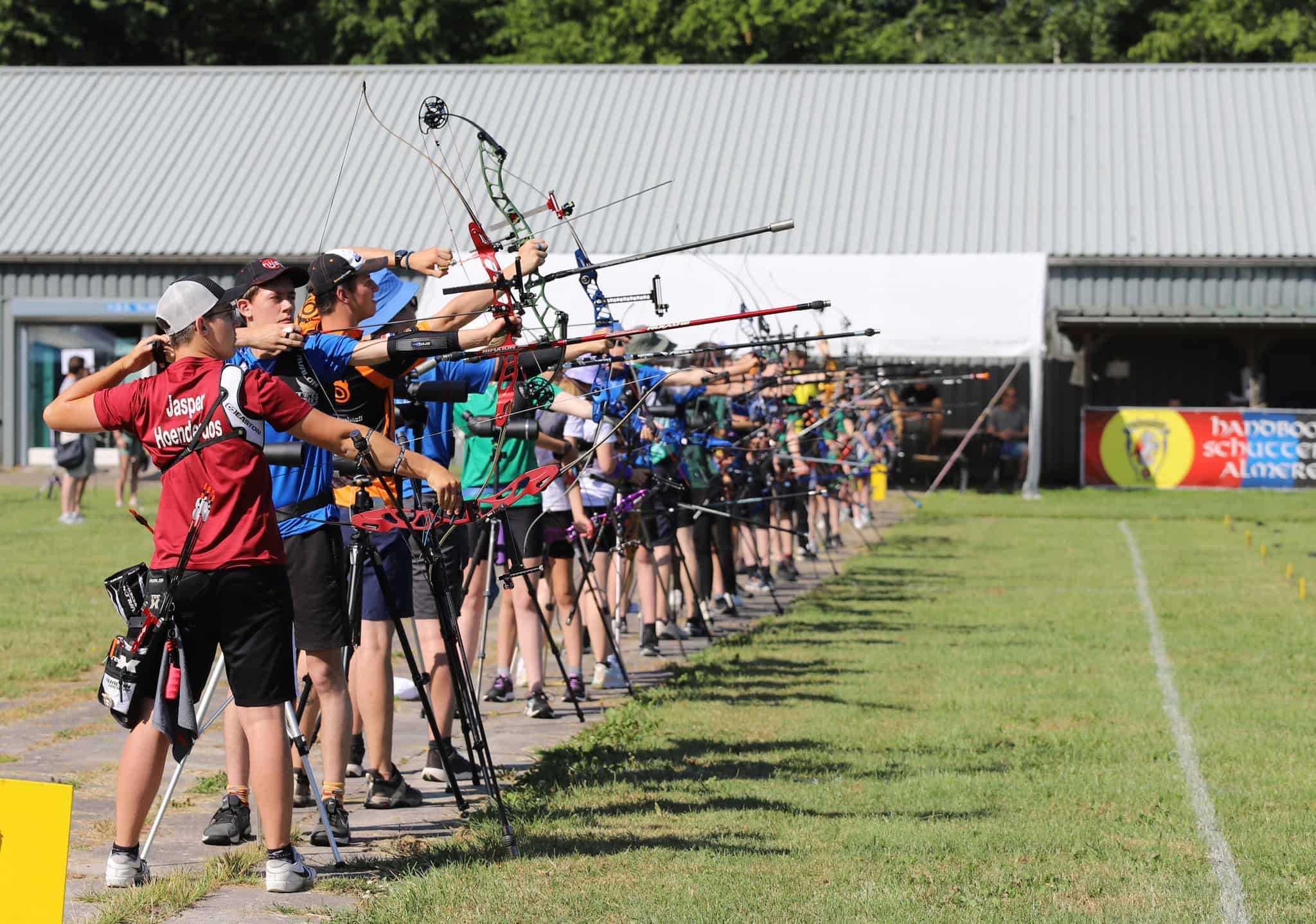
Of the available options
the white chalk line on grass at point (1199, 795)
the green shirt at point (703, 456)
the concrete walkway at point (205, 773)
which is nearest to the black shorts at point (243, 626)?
the concrete walkway at point (205, 773)

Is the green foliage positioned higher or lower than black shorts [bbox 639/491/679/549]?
higher

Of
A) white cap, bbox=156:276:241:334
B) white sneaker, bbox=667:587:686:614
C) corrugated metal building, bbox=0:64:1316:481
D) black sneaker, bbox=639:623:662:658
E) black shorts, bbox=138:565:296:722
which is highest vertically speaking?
corrugated metal building, bbox=0:64:1316:481

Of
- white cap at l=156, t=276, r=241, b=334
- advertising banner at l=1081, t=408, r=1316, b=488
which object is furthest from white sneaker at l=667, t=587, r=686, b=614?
advertising banner at l=1081, t=408, r=1316, b=488

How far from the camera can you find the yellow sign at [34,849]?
15.4ft

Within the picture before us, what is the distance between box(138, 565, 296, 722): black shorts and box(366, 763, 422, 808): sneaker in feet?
5.12

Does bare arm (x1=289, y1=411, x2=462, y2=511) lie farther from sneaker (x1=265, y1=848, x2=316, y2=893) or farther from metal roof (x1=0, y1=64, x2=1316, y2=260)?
metal roof (x1=0, y1=64, x2=1316, y2=260)

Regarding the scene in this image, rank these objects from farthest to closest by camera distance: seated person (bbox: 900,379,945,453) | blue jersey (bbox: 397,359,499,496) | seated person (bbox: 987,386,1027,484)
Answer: seated person (bbox: 987,386,1027,484)
seated person (bbox: 900,379,945,453)
blue jersey (bbox: 397,359,499,496)

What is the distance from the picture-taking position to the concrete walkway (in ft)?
19.6

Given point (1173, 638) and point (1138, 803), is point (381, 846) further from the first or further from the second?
point (1173, 638)

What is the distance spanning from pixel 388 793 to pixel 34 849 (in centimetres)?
267

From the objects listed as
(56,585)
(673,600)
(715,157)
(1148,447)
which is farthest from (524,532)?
(715,157)

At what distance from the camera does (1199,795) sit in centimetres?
757

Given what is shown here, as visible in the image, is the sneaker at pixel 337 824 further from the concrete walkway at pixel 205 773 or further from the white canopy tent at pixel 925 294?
the white canopy tent at pixel 925 294

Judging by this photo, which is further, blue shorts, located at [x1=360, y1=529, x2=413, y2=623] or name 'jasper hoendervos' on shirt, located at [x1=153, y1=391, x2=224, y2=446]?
blue shorts, located at [x1=360, y1=529, x2=413, y2=623]
